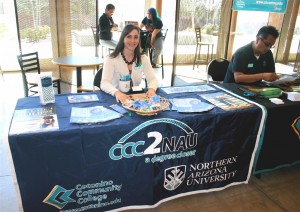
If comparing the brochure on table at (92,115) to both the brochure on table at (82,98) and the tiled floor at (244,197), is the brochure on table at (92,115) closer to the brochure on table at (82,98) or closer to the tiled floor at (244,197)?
the brochure on table at (82,98)

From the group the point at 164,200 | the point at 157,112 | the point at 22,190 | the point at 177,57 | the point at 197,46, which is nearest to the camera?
the point at 22,190

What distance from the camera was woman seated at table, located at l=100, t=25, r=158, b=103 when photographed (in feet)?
6.93

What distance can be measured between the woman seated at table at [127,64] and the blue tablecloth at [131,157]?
0.26 metres

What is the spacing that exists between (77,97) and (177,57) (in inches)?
106

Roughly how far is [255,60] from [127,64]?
1275mm

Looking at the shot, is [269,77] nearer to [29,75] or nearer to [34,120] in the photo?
[34,120]

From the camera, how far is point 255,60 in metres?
2.55

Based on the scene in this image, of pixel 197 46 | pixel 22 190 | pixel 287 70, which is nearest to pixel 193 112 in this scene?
pixel 22 190

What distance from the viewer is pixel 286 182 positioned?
7.20ft

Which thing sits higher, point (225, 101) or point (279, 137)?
point (225, 101)

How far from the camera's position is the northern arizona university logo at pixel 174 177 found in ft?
5.76

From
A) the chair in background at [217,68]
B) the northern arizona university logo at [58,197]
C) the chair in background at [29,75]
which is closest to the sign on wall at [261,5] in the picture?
the chair in background at [217,68]

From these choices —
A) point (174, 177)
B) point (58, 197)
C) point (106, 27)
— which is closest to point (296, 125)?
point (174, 177)

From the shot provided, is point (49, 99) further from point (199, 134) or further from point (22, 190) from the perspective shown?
point (199, 134)
